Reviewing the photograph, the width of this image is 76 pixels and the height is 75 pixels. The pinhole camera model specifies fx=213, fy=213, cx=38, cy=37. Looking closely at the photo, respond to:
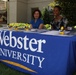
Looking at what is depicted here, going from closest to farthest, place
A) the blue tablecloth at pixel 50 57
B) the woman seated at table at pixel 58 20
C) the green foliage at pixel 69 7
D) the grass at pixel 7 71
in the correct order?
the blue tablecloth at pixel 50 57 < the grass at pixel 7 71 < the woman seated at table at pixel 58 20 < the green foliage at pixel 69 7

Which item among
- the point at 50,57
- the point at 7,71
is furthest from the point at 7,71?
the point at 50,57

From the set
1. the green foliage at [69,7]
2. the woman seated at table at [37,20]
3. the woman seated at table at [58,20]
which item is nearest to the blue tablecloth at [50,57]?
the woman seated at table at [37,20]

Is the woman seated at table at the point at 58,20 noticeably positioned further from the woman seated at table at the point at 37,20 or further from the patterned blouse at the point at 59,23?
the woman seated at table at the point at 37,20

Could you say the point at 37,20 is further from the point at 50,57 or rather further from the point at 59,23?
the point at 50,57

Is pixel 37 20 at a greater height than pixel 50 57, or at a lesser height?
greater

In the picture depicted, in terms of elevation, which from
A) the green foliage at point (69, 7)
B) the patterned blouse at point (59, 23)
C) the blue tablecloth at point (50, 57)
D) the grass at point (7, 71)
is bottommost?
the grass at point (7, 71)

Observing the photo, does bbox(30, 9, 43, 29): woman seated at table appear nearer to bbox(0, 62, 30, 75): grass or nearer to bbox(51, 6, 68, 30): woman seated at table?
bbox(51, 6, 68, 30): woman seated at table

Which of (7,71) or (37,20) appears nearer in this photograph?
(7,71)

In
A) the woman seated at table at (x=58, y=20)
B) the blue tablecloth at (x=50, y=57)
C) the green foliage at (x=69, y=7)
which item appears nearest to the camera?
the blue tablecloth at (x=50, y=57)

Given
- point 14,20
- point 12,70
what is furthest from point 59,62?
point 14,20

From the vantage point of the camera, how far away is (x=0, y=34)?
4.94 meters

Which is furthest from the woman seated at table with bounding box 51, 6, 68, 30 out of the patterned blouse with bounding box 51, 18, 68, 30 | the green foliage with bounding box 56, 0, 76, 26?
the green foliage with bounding box 56, 0, 76, 26

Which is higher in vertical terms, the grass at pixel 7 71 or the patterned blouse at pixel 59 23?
the patterned blouse at pixel 59 23

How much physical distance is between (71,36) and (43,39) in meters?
0.53
